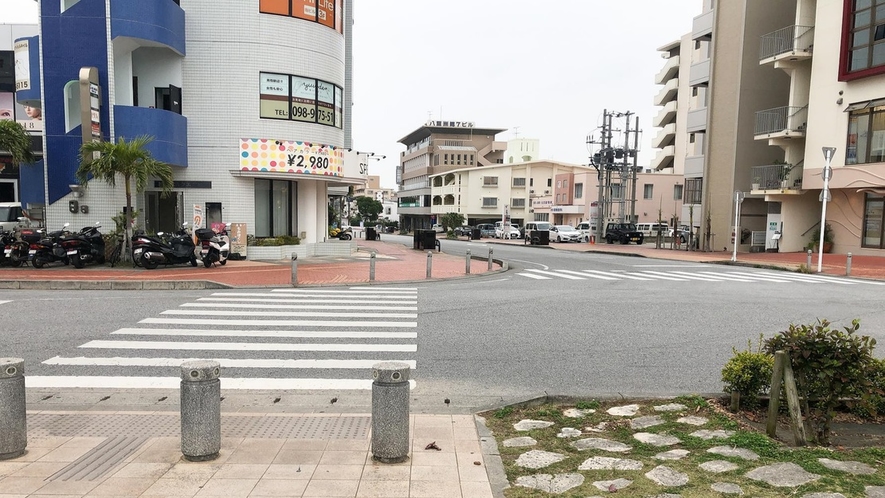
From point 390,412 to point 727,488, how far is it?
2.43 metres

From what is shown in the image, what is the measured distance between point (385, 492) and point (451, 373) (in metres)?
3.22

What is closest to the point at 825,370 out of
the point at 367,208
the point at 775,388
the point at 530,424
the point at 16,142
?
the point at 775,388

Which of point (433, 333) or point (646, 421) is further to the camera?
point (433, 333)

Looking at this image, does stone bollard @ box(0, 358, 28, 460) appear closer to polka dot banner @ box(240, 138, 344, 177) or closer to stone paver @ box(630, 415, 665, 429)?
stone paver @ box(630, 415, 665, 429)

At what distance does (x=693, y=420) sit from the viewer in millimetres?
5289

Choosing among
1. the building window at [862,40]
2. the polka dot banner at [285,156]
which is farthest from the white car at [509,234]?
the polka dot banner at [285,156]

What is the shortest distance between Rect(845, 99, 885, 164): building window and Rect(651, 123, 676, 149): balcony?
Result: 30960mm

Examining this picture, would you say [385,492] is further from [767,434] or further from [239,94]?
[239,94]

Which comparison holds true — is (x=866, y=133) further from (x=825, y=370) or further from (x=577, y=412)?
(x=577, y=412)

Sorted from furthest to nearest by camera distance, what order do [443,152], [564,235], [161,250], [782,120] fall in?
[443,152] < [564,235] < [782,120] < [161,250]

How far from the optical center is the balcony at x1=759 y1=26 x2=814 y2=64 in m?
31.0

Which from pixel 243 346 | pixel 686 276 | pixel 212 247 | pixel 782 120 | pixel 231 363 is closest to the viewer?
pixel 231 363

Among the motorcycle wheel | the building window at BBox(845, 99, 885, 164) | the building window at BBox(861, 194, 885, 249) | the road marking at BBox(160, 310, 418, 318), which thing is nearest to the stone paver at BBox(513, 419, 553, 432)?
the road marking at BBox(160, 310, 418, 318)

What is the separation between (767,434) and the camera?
15.8 feet
